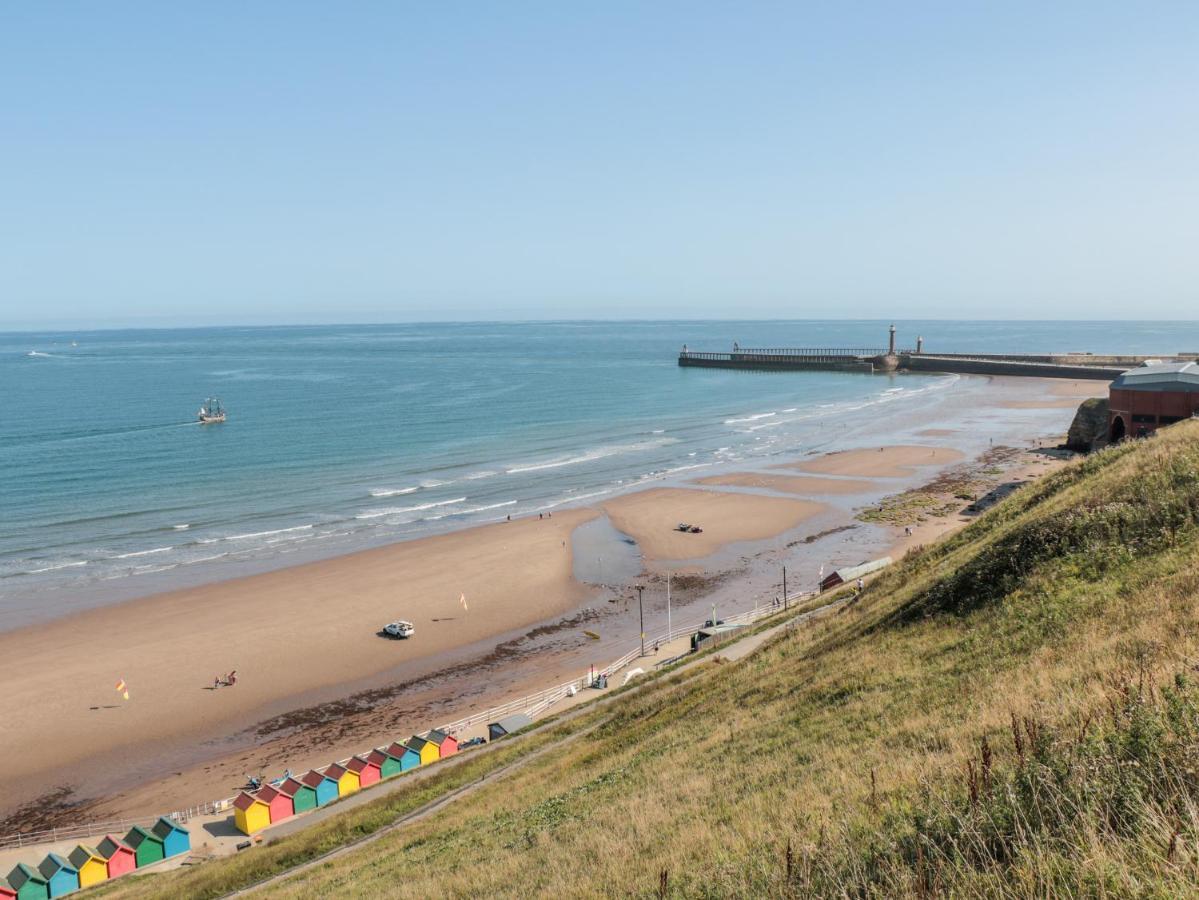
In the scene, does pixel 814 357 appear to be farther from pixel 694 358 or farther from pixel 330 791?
pixel 330 791

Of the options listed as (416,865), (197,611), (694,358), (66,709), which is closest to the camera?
(416,865)

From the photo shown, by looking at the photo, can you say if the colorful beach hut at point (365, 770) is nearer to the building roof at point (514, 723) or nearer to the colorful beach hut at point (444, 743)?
the colorful beach hut at point (444, 743)

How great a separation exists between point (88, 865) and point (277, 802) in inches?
193

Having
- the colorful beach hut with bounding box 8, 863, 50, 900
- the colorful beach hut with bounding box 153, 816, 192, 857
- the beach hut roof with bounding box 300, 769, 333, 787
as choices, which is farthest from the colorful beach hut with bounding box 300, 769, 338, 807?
the colorful beach hut with bounding box 8, 863, 50, 900

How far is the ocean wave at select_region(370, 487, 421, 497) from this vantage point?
64556 millimetres

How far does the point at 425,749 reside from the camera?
27500 millimetres

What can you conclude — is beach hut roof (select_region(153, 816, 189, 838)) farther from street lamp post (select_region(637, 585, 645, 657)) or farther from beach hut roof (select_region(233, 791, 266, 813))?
street lamp post (select_region(637, 585, 645, 657))

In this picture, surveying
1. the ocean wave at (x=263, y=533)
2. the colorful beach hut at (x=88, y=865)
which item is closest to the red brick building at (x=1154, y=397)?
the ocean wave at (x=263, y=533)

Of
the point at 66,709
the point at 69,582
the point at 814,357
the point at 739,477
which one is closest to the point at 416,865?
the point at 66,709

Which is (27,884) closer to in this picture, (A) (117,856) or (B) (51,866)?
(B) (51,866)

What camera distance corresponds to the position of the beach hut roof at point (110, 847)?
2316cm

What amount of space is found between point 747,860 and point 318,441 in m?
81.5

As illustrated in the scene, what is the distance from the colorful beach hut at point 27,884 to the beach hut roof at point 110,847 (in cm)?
146

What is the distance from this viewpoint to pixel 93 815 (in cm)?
2628
